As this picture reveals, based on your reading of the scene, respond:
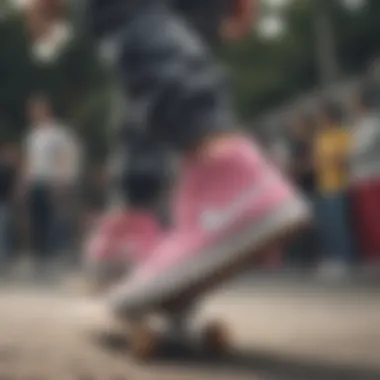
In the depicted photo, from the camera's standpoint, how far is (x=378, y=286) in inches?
54.2

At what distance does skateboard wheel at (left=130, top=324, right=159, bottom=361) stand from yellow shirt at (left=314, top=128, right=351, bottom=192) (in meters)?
1.22

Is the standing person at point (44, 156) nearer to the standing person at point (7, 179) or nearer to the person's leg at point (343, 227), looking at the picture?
the standing person at point (7, 179)

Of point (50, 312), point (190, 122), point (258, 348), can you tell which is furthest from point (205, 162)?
point (50, 312)

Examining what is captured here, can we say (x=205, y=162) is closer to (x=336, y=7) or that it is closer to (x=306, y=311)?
(x=306, y=311)

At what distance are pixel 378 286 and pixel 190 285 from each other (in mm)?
618

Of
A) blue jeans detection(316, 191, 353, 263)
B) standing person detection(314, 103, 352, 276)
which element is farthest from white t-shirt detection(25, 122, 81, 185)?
blue jeans detection(316, 191, 353, 263)

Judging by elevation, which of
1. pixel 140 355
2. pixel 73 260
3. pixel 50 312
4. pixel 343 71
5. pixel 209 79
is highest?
pixel 343 71

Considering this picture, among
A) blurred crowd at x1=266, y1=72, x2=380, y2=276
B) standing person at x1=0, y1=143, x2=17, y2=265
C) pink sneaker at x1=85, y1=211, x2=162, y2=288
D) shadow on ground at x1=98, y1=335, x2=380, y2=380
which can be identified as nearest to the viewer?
shadow on ground at x1=98, y1=335, x2=380, y2=380

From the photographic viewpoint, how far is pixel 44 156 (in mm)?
1256

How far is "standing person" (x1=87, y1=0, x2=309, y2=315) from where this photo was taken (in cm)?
81

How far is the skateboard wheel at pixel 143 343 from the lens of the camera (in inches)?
31.8

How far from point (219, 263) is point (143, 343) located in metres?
0.09

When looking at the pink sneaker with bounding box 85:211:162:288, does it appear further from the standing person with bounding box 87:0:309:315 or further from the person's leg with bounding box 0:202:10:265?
the person's leg with bounding box 0:202:10:265

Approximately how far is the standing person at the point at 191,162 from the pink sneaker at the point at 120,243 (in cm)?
6
